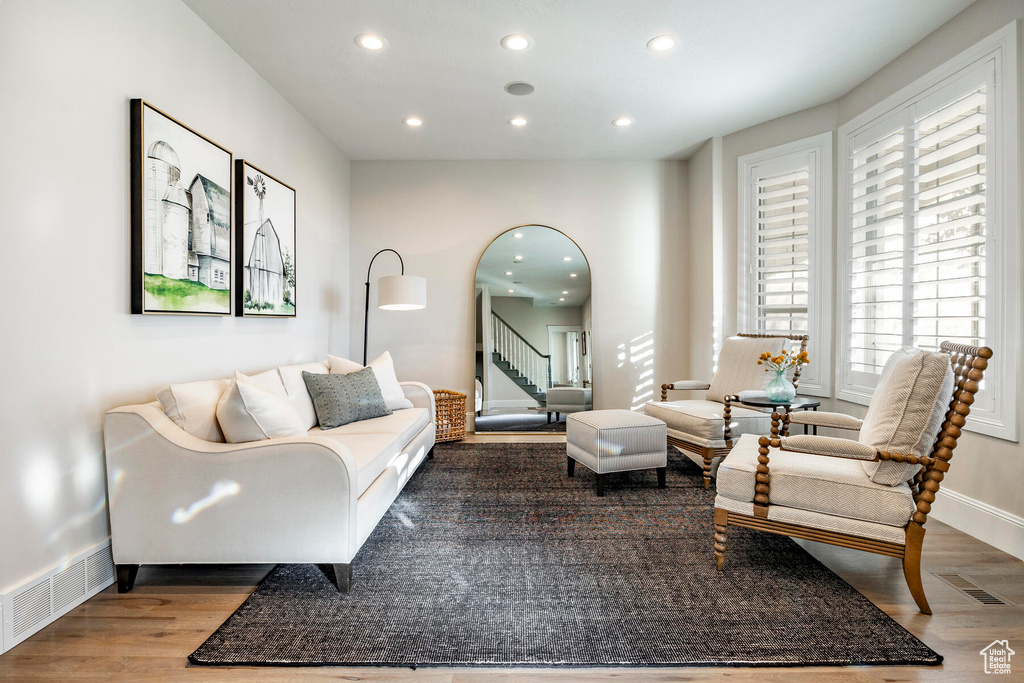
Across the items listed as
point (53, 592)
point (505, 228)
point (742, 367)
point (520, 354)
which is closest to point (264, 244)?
point (53, 592)

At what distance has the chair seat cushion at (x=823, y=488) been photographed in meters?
1.99

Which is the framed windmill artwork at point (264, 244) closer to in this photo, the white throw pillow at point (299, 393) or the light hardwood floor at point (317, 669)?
the white throw pillow at point (299, 393)

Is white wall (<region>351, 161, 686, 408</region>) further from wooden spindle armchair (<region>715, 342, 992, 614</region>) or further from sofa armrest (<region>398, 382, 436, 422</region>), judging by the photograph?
wooden spindle armchair (<region>715, 342, 992, 614</region>)

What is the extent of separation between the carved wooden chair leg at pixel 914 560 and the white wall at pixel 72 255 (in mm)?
3141

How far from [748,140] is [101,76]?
175 inches

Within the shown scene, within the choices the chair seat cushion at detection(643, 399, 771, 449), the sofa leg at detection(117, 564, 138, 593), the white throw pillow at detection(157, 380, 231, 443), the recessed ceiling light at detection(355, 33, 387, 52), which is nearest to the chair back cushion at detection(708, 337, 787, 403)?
the chair seat cushion at detection(643, 399, 771, 449)

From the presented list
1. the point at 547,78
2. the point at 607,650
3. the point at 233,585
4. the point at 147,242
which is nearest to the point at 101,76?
the point at 147,242

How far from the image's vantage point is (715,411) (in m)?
3.69

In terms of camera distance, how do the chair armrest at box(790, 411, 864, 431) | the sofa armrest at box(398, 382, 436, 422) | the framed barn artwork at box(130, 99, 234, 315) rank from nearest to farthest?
the framed barn artwork at box(130, 99, 234, 315) → the chair armrest at box(790, 411, 864, 431) → the sofa armrest at box(398, 382, 436, 422)

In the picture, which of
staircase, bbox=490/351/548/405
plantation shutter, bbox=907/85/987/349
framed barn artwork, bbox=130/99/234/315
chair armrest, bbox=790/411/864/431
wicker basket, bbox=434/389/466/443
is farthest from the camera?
staircase, bbox=490/351/548/405

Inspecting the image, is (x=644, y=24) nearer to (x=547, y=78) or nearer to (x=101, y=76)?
(x=547, y=78)

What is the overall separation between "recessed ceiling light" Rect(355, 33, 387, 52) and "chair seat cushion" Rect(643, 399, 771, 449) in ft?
9.89

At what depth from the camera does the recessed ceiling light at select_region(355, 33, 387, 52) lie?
306 centimetres

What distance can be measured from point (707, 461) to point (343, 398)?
7.81 ft
